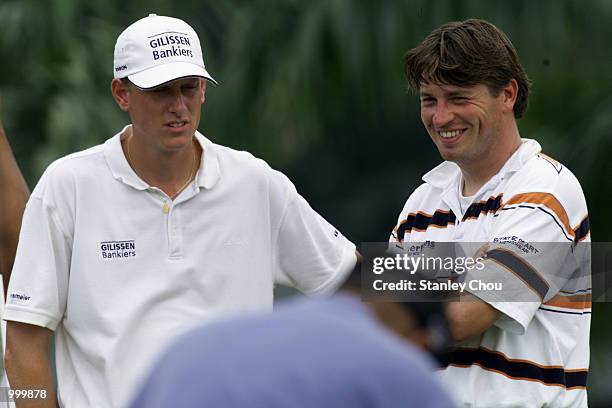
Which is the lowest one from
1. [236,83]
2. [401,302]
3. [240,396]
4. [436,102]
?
[240,396]

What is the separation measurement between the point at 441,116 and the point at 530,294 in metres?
0.56

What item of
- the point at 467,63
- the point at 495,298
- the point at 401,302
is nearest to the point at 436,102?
the point at 467,63

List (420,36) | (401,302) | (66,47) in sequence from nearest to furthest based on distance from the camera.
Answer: (401,302)
(420,36)
(66,47)

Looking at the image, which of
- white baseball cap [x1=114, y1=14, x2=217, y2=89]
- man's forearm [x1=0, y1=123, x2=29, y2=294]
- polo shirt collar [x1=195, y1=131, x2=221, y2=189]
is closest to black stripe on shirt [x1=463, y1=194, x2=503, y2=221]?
polo shirt collar [x1=195, y1=131, x2=221, y2=189]

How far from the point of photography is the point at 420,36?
878 centimetres

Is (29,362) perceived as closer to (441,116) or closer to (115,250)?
(115,250)

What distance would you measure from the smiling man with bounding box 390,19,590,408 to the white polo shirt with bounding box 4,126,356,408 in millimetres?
503

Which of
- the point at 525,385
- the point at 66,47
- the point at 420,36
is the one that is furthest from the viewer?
the point at 66,47

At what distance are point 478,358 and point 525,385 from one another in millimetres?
147

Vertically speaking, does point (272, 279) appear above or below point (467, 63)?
below

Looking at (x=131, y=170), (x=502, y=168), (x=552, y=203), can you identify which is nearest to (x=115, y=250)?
(x=131, y=170)

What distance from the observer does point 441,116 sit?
399 cm

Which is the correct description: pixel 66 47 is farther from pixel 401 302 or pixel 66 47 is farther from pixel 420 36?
pixel 401 302

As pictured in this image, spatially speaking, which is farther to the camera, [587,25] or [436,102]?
[587,25]
